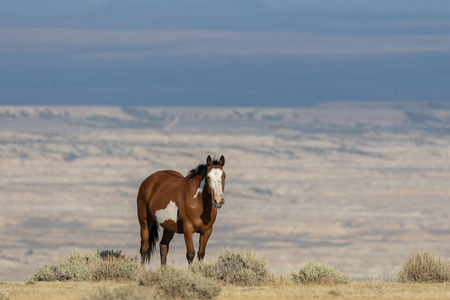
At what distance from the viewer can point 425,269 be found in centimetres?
2547

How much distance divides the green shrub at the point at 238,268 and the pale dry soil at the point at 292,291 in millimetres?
587

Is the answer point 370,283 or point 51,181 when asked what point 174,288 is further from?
point 51,181

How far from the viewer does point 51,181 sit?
553ft

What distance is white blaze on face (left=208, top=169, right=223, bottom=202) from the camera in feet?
73.9

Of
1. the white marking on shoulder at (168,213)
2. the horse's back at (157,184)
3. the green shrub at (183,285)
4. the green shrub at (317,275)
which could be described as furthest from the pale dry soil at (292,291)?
the horse's back at (157,184)

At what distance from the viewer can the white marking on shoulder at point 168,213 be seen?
78.6 feet

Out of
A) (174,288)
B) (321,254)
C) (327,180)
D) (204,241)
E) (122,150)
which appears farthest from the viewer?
(122,150)

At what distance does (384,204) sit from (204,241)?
5582 inches

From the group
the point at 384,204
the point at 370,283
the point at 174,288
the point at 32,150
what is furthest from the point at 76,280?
the point at 32,150

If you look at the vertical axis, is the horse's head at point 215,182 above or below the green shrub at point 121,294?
above

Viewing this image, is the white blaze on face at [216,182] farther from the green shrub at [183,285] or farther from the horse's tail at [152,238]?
the horse's tail at [152,238]

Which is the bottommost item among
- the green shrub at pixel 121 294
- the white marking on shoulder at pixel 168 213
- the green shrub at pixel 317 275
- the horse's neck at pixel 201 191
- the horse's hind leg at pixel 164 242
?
the green shrub at pixel 121 294

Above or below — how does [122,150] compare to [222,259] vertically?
above

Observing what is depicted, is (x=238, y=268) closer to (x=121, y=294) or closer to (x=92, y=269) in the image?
(x=92, y=269)
